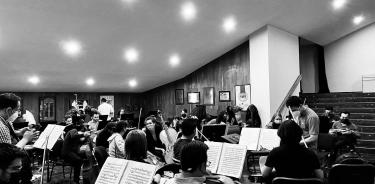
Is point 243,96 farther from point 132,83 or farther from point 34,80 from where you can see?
point 34,80

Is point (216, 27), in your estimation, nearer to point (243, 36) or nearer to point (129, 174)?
point (243, 36)

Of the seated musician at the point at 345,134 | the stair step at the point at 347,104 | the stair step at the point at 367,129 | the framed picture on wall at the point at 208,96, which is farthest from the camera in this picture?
the framed picture on wall at the point at 208,96

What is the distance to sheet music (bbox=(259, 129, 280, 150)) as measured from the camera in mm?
5094

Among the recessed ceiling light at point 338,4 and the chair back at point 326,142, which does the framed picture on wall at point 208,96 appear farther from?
the chair back at point 326,142

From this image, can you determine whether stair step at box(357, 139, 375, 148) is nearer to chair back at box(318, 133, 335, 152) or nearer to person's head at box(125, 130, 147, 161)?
chair back at box(318, 133, 335, 152)

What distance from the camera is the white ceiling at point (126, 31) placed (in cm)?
801

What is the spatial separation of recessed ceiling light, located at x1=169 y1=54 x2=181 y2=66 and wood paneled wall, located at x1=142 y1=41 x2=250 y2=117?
1.83 meters

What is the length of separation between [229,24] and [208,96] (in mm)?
4378

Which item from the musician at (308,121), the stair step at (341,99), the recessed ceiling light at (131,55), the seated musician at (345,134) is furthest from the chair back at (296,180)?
the stair step at (341,99)

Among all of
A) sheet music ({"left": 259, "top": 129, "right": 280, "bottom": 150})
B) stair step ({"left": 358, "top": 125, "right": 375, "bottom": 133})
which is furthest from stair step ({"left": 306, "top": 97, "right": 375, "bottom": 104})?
sheet music ({"left": 259, "top": 129, "right": 280, "bottom": 150})

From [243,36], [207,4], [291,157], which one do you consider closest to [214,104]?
[243,36]

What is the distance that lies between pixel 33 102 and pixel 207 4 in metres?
9.24

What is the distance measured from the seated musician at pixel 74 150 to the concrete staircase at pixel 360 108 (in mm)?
7388

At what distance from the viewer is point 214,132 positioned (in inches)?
241
